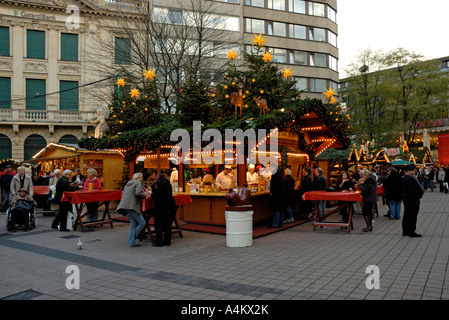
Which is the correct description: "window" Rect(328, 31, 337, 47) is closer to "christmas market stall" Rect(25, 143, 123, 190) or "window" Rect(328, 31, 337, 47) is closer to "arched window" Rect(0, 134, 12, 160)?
"christmas market stall" Rect(25, 143, 123, 190)

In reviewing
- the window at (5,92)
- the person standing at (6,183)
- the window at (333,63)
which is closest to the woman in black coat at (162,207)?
the person standing at (6,183)

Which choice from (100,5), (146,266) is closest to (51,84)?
(100,5)

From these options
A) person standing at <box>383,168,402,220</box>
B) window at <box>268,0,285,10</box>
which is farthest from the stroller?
window at <box>268,0,285,10</box>

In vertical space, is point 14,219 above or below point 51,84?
below

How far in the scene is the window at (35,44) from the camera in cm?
3075

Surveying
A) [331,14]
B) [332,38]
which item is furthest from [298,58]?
[331,14]

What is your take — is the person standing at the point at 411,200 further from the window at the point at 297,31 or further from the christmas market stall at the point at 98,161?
the window at the point at 297,31

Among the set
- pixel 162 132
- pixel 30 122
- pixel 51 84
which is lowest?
pixel 162 132

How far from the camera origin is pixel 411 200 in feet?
31.0

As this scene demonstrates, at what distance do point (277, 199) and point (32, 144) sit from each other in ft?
86.9

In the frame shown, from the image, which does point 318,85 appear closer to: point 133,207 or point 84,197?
point 84,197

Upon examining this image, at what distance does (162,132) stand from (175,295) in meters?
8.66

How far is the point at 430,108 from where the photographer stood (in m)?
36.6
